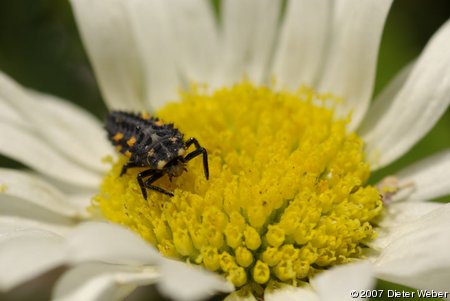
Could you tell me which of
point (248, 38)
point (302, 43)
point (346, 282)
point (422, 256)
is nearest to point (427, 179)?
point (422, 256)

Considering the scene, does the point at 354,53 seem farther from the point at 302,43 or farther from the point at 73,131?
the point at 73,131

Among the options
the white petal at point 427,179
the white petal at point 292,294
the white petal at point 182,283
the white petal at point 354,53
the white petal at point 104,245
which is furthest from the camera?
the white petal at point 354,53

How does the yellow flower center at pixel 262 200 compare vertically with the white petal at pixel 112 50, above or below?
below

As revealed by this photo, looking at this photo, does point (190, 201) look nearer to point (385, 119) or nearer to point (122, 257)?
point (122, 257)

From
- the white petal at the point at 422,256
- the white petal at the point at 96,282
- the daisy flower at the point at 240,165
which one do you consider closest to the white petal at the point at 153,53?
the daisy flower at the point at 240,165

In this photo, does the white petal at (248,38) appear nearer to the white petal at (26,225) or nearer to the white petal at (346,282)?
the white petal at (26,225)

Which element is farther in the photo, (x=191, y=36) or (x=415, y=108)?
(x=191, y=36)

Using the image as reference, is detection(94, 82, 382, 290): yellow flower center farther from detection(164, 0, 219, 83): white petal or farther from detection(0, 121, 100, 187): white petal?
detection(164, 0, 219, 83): white petal
